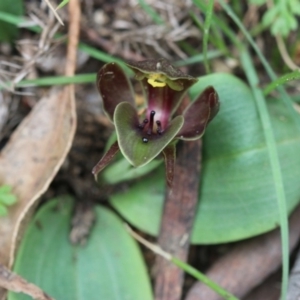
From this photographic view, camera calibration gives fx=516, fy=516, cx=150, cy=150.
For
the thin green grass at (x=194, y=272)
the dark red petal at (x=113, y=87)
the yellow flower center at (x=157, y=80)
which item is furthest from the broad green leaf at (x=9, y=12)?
the thin green grass at (x=194, y=272)

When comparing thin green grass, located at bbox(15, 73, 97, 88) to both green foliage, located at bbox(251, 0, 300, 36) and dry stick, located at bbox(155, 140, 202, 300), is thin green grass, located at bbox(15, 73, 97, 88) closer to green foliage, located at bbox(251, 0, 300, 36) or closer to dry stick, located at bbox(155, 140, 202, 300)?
dry stick, located at bbox(155, 140, 202, 300)

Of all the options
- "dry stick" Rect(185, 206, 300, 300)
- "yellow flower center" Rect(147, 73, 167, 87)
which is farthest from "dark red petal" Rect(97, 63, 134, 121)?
"dry stick" Rect(185, 206, 300, 300)

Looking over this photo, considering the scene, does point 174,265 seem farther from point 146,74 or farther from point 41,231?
point 146,74

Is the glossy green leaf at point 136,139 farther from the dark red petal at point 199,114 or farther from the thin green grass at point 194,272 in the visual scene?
the thin green grass at point 194,272

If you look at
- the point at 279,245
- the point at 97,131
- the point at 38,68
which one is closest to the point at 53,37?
the point at 38,68

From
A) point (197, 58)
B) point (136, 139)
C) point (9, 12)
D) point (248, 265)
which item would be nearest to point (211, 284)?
point (248, 265)

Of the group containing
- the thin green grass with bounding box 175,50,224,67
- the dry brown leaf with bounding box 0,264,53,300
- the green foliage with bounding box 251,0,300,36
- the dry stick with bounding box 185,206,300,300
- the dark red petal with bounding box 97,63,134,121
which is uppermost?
the green foliage with bounding box 251,0,300,36

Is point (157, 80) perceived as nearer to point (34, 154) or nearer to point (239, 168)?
point (239, 168)
